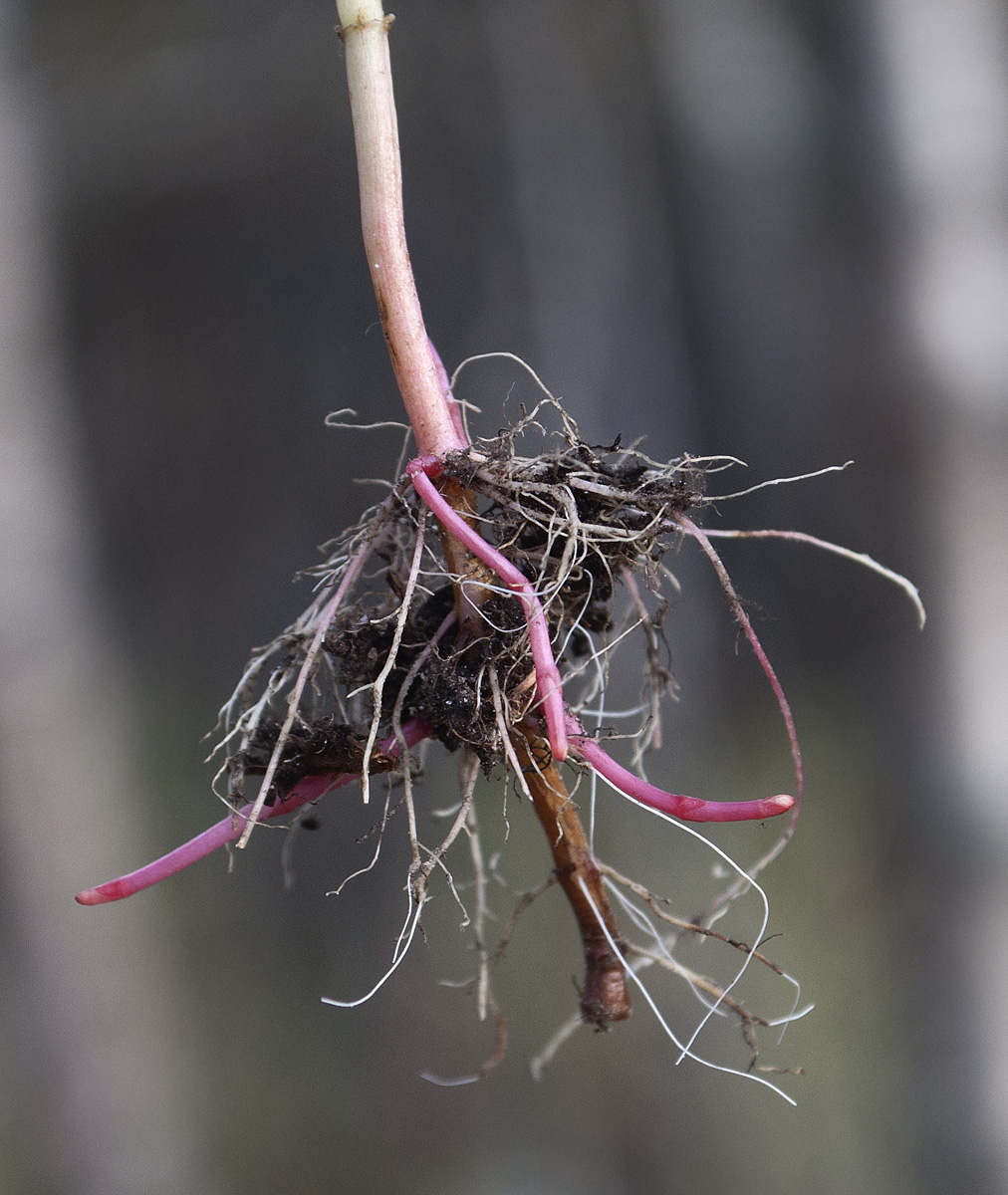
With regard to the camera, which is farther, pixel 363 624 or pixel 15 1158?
pixel 15 1158

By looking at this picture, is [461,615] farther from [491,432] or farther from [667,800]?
[491,432]

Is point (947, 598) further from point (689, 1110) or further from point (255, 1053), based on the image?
point (255, 1053)

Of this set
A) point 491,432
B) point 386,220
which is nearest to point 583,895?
point 386,220

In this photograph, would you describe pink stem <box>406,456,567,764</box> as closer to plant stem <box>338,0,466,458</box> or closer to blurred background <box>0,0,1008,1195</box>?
plant stem <box>338,0,466,458</box>

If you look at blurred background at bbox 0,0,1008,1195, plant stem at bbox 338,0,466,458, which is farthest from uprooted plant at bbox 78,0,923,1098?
blurred background at bbox 0,0,1008,1195

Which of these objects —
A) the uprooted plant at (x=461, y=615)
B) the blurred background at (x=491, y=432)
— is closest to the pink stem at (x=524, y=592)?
the uprooted plant at (x=461, y=615)

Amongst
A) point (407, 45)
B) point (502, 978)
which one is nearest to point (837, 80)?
point (407, 45)

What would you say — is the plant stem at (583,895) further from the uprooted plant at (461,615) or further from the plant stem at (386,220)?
the plant stem at (386,220)

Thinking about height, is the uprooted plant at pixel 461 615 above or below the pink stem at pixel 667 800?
above
